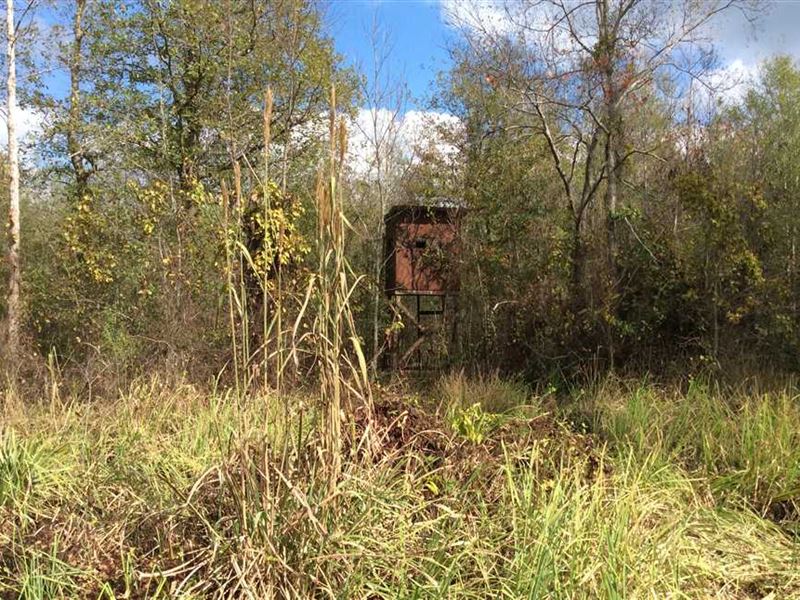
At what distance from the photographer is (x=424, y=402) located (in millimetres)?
6223

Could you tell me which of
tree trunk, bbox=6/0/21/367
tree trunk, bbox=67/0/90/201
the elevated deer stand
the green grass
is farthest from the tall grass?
tree trunk, bbox=67/0/90/201

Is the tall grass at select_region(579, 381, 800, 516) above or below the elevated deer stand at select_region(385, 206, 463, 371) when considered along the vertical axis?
below

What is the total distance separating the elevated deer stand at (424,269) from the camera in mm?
10359

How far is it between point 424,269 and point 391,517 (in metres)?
8.10

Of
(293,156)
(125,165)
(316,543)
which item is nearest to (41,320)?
(125,165)

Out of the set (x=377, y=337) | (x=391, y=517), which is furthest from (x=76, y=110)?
(x=391, y=517)

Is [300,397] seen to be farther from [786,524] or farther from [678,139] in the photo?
[678,139]

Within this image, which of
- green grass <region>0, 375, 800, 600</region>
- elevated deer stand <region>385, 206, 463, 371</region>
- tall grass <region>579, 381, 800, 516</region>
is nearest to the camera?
green grass <region>0, 375, 800, 600</region>

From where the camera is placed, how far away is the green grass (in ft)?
7.72

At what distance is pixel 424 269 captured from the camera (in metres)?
10.7

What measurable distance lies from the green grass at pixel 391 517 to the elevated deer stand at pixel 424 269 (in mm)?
6248

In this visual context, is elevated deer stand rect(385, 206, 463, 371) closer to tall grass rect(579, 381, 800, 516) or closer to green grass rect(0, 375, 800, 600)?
tall grass rect(579, 381, 800, 516)

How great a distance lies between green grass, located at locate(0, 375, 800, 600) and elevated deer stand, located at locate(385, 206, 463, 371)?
625cm

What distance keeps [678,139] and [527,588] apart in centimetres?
1052
